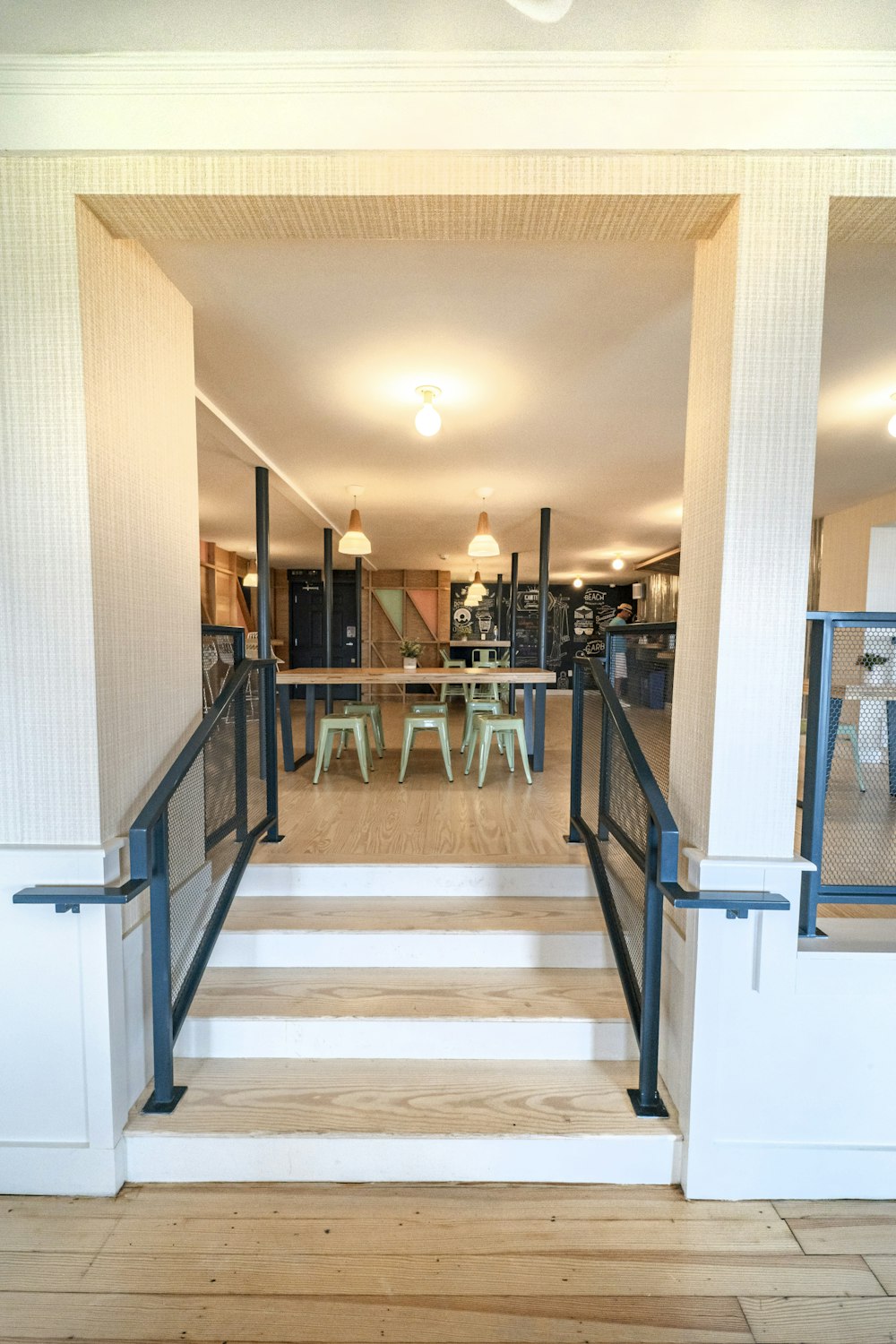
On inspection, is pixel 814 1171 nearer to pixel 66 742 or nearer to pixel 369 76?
pixel 66 742

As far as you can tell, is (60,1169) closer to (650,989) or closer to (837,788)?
(650,989)

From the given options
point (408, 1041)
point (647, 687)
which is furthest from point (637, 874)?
point (647, 687)

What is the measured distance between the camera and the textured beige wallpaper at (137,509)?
69.1 inches

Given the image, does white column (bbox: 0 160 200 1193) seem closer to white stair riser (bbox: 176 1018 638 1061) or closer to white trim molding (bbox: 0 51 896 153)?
white trim molding (bbox: 0 51 896 153)

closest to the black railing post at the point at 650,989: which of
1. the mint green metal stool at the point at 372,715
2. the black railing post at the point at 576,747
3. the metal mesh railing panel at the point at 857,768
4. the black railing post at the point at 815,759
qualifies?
the black railing post at the point at 815,759

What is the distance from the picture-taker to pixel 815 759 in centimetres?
180

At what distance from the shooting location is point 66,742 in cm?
Answer: 174

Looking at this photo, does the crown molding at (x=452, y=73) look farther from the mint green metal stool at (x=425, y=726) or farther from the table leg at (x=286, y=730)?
the table leg at (x=286, y=730)

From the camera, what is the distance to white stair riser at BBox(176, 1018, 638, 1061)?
199 cm

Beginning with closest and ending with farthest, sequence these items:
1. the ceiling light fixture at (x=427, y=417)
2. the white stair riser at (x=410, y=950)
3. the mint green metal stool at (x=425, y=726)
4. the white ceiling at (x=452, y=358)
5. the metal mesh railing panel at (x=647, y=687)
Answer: the white ceiling at (x=452, y=358) < the white stair riser at (x=410, y=950) < the metal mesh railing panel at (x=647, y=687) < the ceiling light fixture at (x=427, y=417) < the mint green metal stool at (x=425, y=726)

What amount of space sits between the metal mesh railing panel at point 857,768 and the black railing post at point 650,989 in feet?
1.82

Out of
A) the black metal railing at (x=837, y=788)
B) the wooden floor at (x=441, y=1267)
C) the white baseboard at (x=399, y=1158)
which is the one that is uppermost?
the black metal railing at (x=837, y=788)

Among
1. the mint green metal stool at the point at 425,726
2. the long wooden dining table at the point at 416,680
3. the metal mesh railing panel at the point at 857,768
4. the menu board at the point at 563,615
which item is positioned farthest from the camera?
the menu board at the point at 563,615

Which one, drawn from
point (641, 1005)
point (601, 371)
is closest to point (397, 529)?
point (601, 371)
